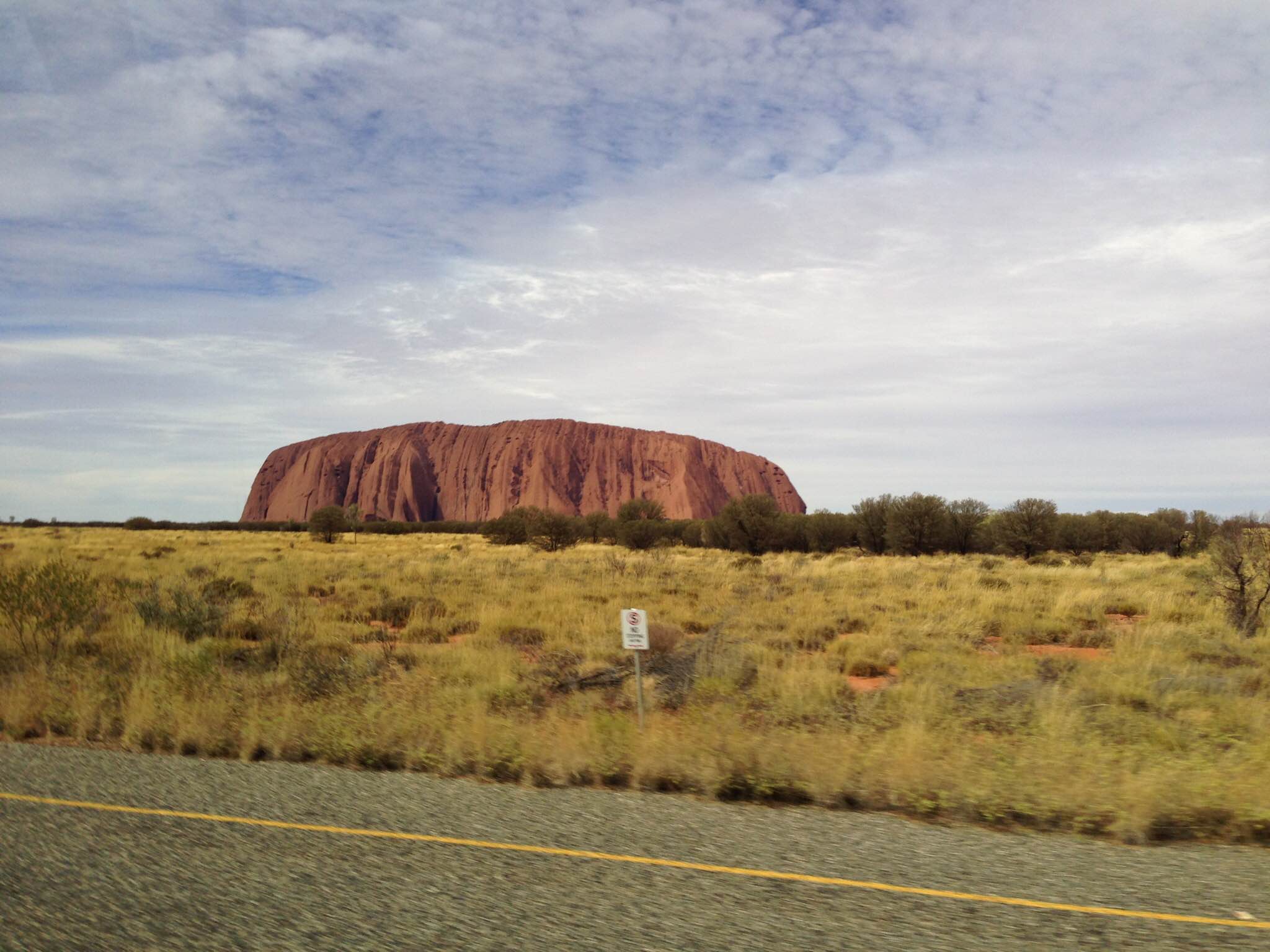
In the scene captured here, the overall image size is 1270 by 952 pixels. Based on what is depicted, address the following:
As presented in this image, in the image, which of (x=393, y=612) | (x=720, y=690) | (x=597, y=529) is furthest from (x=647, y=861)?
(x=597, y=529)

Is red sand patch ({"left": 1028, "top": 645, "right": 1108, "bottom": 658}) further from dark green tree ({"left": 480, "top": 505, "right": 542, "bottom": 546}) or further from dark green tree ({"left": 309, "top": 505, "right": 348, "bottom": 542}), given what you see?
dark green tree ({"left": 309, "top": 505, "right": 348, "bottom": 542})

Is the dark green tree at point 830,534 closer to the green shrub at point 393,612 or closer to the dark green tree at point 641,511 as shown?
the dark green tree at point 641,511

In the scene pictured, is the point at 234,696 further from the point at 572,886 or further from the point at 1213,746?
the point at 1213,746

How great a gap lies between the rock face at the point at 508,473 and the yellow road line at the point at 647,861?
143 metres

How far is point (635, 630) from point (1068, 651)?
10.8 m

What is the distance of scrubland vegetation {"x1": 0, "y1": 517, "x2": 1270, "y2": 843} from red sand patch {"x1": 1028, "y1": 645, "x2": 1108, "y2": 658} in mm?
98

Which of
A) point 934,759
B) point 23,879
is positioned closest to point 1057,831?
point 934,759

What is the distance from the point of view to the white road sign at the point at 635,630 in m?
8.54

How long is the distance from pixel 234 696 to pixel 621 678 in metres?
4.93

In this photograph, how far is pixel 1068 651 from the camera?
15.5 meters

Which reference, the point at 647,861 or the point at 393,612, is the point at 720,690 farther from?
the point at 393,612

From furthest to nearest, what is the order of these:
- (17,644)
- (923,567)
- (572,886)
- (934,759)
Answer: (923,567) < (17,644) < (934,759) < (572,886)

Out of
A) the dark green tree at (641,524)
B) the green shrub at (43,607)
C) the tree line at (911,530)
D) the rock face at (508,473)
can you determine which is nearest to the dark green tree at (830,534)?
the tree line at (911,530)

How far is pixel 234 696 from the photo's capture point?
9.72 metres
